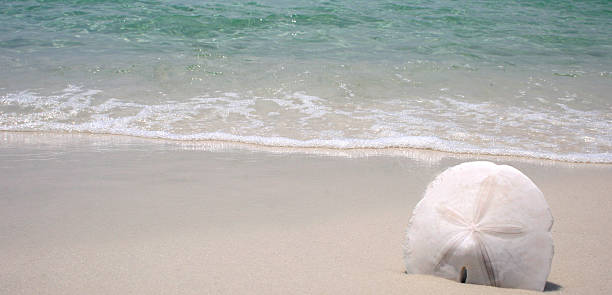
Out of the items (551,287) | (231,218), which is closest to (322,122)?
(231,218)

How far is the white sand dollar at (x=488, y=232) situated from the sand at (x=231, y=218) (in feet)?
0.25

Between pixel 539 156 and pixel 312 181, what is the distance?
6.79 feet

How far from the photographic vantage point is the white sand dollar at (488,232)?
203 cm

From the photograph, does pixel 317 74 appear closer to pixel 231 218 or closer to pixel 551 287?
pixel 231 218

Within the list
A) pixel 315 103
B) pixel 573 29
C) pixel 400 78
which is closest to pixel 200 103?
pixel 315 103

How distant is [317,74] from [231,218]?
14.1 ft

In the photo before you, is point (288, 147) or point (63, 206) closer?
point (63, 206)

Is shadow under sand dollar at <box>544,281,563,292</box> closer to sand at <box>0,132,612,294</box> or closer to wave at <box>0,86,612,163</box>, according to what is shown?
sand at <box>0,132,612,294</box>

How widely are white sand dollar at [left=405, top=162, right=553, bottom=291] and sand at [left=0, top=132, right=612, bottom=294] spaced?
0.08 m

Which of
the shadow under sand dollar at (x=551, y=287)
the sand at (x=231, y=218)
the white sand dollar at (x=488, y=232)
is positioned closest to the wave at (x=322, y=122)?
the sand at (x=231, y=218)

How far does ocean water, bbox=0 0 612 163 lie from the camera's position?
5074mm

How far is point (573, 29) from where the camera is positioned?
10.8m

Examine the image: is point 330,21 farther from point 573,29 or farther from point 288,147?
point 288,147

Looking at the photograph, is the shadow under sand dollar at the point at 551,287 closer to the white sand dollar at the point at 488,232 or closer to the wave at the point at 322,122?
the white sand dollar at the point at 488,232
